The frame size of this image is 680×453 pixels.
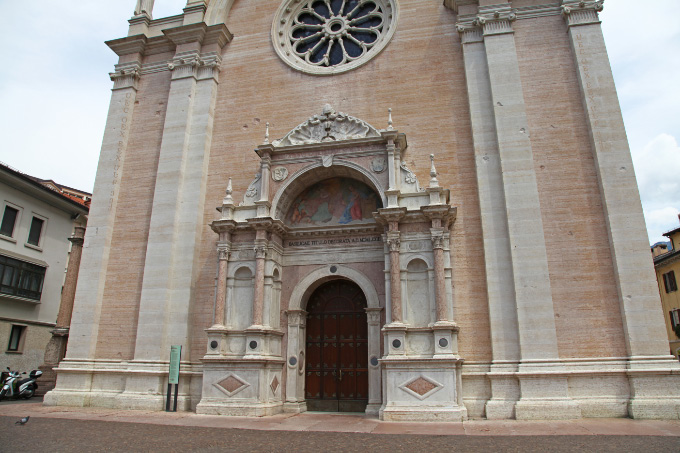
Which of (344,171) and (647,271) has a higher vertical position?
(344,171)

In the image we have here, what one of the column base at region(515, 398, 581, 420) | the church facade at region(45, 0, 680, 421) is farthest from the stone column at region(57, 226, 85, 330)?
the column base at region(515, 398, 581, 420)

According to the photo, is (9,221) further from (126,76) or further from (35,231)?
(126,76)

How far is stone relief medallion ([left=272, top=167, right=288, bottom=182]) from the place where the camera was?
52.3ft

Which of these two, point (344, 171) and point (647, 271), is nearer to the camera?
point (647, 271)

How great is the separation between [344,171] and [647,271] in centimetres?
885

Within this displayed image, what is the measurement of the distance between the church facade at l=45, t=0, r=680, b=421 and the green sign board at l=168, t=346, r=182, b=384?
74cm

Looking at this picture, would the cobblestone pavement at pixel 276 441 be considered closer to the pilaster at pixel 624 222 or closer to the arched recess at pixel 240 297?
the pilaster at pixel 624 222

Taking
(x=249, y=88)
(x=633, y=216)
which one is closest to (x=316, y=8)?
(x=249, y=88)

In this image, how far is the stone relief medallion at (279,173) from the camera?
52.3 ft

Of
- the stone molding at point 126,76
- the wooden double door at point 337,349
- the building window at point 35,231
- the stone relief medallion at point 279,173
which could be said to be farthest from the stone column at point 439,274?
the building window at point 35,231

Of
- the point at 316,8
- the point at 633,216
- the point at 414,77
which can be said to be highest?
the point at 316,8

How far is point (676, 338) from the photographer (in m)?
33.6

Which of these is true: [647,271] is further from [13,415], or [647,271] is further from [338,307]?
[13,415]

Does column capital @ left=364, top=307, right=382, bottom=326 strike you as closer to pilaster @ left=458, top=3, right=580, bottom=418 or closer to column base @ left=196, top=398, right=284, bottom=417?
pilaster @ left=458, top=3, right=580, bottom=418
